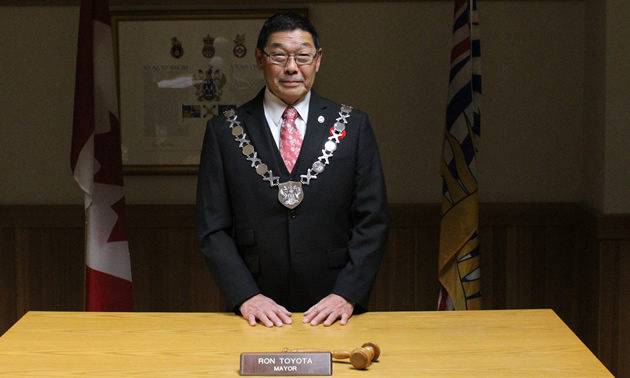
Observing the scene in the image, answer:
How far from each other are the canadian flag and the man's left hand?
133 centimetres

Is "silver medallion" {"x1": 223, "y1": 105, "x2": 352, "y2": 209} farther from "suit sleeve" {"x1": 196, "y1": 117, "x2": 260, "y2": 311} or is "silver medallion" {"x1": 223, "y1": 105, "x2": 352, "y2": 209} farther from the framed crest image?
the framed crest image

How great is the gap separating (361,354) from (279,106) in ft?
3.01

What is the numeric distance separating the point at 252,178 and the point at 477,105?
127 centimetres

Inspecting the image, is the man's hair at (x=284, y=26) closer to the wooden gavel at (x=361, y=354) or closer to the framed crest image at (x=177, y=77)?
the wooden gavel at (x=361, y=354)

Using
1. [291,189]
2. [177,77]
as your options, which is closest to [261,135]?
[291,189]

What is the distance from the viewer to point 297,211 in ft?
7.15

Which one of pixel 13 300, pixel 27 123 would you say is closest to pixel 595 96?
pixel 27 123

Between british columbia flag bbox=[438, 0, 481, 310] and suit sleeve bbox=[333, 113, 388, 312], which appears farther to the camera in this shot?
british columbia flag bbox=[438, 0, 481, 310]

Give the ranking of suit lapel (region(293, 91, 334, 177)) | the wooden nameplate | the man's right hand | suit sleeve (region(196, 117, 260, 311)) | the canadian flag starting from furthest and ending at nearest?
1. the canadian flag
2. suit lapel (region(293, 91, 334, 177))
3. suit sleeve (region(196, 117, 260, 311))
4. the man's right hand
5. the wooden nameplate

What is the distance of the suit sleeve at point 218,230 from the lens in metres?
2.07

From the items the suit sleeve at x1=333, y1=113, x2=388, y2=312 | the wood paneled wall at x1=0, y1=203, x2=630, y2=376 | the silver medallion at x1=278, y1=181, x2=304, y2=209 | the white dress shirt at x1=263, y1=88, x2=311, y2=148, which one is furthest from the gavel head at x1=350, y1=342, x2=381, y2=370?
the wood paneled wall at x1=0, y1=203, x2=630, y2=376

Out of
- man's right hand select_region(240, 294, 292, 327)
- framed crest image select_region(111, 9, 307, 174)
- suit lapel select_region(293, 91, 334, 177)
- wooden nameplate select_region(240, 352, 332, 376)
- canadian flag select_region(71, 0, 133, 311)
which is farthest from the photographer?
framed crest image select_region(111, 9, 307, 174)

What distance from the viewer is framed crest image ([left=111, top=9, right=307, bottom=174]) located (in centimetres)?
348

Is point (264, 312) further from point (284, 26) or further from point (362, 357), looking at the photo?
point (284, 26)
